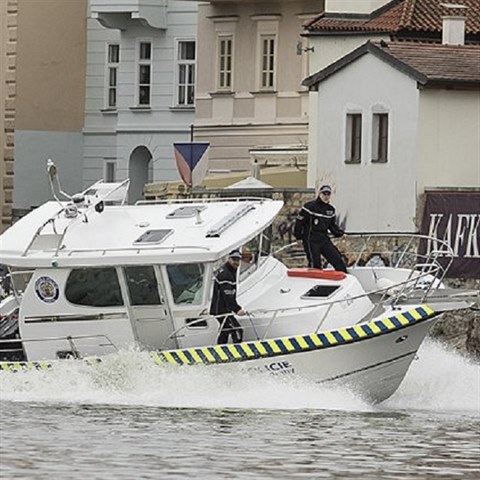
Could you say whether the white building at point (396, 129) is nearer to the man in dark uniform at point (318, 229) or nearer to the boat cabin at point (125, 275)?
the man in dark uniform at point (318, 229)

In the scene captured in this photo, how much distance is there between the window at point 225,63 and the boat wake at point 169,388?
2908cm

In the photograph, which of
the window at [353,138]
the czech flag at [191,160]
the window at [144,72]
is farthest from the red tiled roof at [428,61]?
the window at [144,72]

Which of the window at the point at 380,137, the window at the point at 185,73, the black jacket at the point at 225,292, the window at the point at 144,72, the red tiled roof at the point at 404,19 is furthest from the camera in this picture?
the window at the point at 144,72

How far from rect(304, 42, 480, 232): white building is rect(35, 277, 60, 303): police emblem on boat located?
13354 mm

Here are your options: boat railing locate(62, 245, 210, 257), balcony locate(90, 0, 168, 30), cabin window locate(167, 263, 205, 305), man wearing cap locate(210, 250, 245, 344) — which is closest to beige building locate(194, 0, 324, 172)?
balcony locate(90, 0, 168, 30)

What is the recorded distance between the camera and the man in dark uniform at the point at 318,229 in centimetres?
3178

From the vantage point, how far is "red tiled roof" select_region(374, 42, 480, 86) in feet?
139

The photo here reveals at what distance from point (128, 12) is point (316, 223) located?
2994 cm

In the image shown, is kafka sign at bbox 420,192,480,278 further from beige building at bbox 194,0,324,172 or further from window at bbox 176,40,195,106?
window at bbox 176,40,195,106

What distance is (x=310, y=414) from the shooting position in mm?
28219

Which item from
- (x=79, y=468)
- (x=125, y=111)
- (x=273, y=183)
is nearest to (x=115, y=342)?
(x=79, y=468)

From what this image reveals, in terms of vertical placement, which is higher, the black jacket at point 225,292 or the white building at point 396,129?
the white building at point 396,129

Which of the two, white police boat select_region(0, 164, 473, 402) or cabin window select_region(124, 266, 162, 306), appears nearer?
white police boat select_region(0, 164, 473, 402)

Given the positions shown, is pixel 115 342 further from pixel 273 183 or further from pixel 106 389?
pixel 273 183
